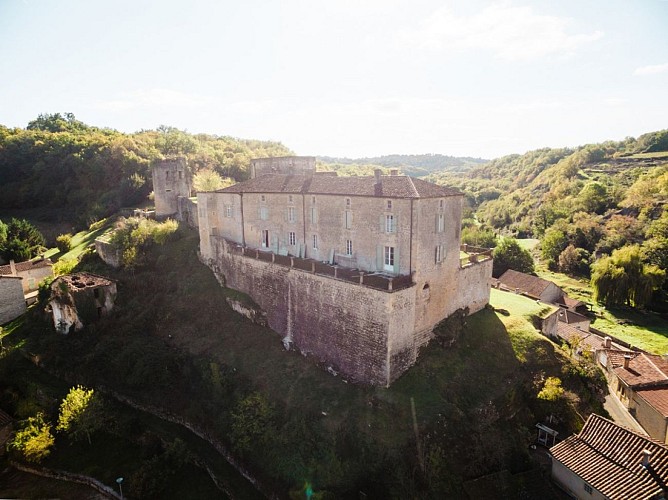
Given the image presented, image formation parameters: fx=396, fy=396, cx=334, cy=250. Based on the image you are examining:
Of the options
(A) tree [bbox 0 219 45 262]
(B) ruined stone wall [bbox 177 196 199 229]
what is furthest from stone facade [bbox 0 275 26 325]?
(B) ruined stone wall [bbox 177 196 199 229]

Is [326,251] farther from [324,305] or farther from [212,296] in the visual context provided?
[212,296]

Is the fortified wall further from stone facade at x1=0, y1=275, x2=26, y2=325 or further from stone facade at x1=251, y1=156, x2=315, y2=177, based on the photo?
stone facade at x1=0, y1=275, x2=26, y2=325

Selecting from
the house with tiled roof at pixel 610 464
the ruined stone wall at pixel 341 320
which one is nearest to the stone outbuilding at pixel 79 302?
the ruined stone wall at pixel 341 320

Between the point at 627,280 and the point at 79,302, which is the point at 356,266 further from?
the point at 627,280

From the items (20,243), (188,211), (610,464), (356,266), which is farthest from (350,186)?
(20,243)

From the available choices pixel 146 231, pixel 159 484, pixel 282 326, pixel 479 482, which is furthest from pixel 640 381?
pixel 146 231

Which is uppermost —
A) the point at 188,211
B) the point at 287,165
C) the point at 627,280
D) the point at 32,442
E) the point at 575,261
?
the point at 287,165

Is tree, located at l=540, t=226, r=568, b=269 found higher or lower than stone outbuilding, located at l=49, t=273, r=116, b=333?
lower
